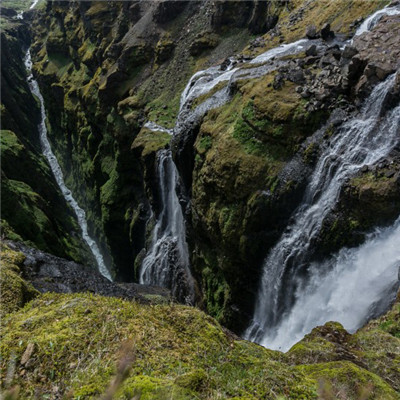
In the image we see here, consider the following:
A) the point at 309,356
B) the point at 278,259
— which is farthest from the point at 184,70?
the point at 309,356

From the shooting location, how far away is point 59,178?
61.8 metres

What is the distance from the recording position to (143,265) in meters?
31.7

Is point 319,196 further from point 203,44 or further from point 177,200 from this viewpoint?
point 203,44

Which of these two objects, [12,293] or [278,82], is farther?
[278,82]

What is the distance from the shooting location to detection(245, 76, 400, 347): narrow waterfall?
15523mm

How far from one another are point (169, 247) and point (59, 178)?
4023 centimetres

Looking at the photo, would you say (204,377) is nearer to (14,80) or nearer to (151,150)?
(151,150)

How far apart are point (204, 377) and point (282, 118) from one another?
57.9ft

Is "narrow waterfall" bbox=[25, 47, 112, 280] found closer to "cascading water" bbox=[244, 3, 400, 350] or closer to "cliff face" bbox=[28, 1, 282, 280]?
"cliff face" bbox=[28, 1, 282, 280]

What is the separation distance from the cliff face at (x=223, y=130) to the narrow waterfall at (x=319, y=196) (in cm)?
53

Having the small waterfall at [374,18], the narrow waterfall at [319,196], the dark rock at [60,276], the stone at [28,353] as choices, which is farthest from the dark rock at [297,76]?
the stone at [28,353]

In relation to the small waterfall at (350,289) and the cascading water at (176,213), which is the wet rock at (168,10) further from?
the small waterfall at (350,289)

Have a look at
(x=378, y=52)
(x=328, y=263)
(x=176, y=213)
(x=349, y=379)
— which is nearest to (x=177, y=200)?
(x=176, y=213)

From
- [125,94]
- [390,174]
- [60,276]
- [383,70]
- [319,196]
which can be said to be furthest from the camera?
[125,94]
